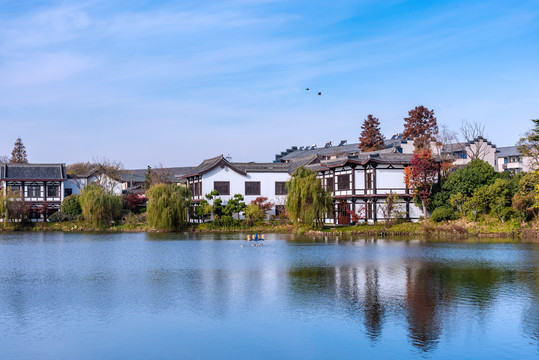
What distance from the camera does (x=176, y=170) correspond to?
103 meters

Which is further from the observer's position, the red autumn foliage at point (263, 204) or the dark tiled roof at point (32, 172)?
the dark tiled roof at point (32, 172)

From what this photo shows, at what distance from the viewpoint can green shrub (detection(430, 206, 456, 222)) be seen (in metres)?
42.9

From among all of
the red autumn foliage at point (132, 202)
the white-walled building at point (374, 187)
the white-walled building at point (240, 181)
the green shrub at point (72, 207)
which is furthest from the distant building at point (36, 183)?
the white-walled building at point (374, 187)

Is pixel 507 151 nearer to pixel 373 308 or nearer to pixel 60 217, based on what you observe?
pixel 60 217

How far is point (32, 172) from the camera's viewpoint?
63.6 m

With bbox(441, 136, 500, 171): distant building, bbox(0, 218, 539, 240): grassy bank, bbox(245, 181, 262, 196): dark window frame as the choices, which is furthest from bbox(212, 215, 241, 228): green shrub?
bbox(441, 136, 500, 171): distant building

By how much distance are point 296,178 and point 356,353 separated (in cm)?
3233

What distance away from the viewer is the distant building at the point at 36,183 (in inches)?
2451

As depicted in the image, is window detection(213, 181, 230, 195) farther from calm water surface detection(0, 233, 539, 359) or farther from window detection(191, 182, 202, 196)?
calm water surface detection(0, 233, 539, 359)

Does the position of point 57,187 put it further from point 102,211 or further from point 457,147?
point 457,147

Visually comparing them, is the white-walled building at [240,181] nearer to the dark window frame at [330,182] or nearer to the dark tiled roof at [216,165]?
the dark tiled roof at [216,165]

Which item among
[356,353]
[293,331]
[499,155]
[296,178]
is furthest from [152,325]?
[499,155]

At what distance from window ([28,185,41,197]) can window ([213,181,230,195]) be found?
819 inches

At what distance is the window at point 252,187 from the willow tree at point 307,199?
455 inches
